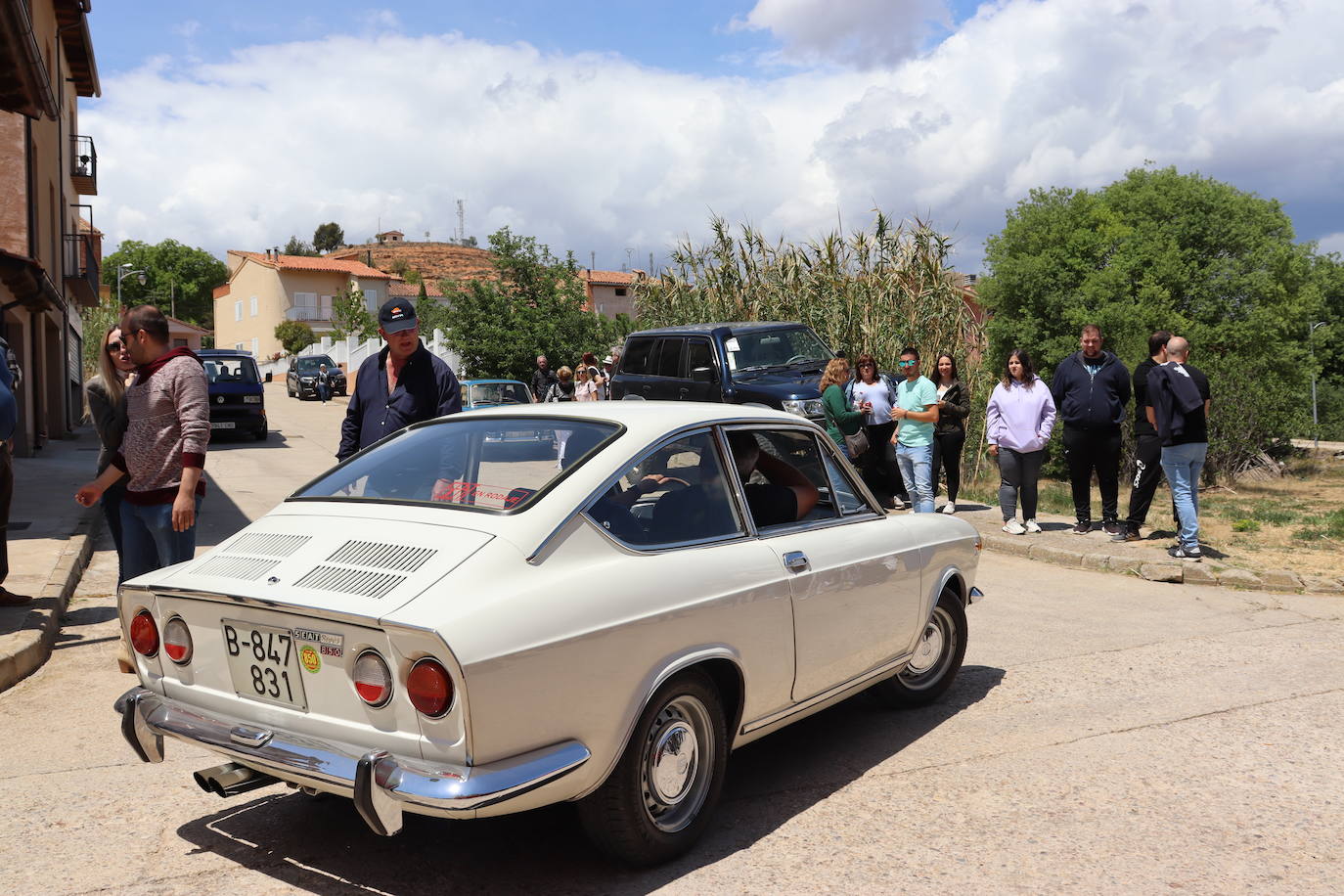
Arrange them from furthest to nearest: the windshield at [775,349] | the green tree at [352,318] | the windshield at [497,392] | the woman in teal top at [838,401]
Answer: the green tree at [352,318] → the windshield at [497,392] → the windshield at [775,349] → the woman in teal top at [838,401]

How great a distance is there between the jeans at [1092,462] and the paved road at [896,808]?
448cm

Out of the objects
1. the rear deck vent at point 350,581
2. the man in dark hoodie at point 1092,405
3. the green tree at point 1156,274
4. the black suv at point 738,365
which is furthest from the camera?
the green tree at point 1156,274

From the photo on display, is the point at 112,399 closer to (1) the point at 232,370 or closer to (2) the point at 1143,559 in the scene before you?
(2) the point at 1143,559

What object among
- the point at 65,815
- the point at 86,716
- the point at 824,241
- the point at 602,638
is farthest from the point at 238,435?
the point at 602,638

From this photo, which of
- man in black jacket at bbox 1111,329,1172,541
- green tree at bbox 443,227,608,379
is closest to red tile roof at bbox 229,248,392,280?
green tree at bbox 443,227,608,379

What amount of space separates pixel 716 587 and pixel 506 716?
3.47 ft

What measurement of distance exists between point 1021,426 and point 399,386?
7177 millimetres

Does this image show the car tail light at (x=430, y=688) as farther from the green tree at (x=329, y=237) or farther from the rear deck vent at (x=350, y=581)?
the green tree at (x=329, y=237)

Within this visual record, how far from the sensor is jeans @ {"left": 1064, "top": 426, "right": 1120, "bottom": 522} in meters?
10.9

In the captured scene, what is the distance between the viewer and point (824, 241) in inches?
691

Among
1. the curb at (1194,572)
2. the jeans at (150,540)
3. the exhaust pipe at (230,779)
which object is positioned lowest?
A: the curb at (1194,572)

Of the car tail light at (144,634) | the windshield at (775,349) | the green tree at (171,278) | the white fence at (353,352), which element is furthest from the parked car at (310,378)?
the green tree at (171,278)

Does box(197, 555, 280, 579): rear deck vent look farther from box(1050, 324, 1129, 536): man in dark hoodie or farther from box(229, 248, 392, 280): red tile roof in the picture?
box(229, 248, 392, 280): red tile roof

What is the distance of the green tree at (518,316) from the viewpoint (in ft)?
109
